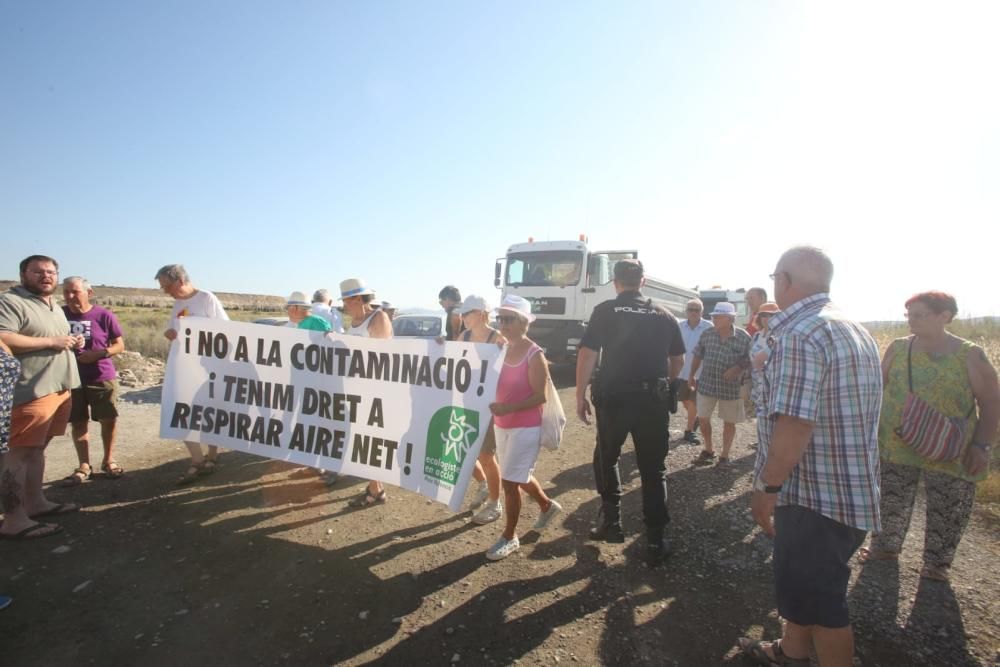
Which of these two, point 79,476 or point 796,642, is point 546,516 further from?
point 79,476

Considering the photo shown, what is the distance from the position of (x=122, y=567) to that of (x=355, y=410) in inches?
80.0

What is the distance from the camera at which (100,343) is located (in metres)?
4.88

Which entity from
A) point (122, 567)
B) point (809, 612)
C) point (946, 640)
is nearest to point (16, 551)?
point (122, 567)

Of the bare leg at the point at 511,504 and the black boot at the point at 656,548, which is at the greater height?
the bare leg at the point at 511,504

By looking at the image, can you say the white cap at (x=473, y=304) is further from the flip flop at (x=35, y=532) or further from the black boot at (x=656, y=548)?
the flip flop at (x=35, y=532)

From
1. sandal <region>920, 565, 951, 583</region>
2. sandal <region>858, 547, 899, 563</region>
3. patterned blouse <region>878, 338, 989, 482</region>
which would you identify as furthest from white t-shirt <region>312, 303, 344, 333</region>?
sandal <region>920, 565, 951, 583</region>

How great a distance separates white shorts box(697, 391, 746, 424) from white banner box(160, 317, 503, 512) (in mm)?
3649

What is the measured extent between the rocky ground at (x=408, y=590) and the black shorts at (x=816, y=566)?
2.78ft

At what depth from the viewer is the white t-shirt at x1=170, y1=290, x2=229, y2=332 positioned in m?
4.77

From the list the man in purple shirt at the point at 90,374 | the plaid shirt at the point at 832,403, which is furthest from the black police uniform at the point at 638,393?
the man in purple shirt at the point at 90,374

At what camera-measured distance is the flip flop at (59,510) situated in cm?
404

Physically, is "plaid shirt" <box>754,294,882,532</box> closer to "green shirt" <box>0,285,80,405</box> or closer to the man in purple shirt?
"green shirt" <box>0,285,80,405</box>

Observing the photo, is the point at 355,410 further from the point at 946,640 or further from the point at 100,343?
the point at 946,640

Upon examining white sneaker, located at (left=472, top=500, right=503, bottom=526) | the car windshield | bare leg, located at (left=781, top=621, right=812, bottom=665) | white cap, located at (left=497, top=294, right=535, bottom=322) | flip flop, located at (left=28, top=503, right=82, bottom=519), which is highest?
white cap, located at (left=497, top=294, right=535, bottom=322)
